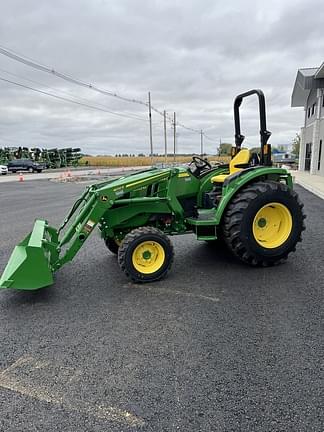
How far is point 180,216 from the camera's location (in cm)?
474

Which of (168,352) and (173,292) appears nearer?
(168,352)

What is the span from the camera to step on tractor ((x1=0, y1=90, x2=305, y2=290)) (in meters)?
4.12

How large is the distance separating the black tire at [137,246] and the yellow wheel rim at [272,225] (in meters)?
1.30

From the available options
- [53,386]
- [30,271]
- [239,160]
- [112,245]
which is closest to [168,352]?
[53,386]

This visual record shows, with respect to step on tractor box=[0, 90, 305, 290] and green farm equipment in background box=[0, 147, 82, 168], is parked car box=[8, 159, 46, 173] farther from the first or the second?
step on tractor box=[0, 90, 305, 290]

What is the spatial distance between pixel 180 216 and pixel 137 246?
890 mm

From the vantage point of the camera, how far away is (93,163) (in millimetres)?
62875

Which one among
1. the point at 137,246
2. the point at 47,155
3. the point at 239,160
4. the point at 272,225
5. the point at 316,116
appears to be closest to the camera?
the point at 137,246

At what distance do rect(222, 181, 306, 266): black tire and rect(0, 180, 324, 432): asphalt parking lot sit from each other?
0.72 feet

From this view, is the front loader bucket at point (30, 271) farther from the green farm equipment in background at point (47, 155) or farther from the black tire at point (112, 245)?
the green farm equipment in background at point (47, 155)

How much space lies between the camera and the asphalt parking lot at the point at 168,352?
216 centimetres

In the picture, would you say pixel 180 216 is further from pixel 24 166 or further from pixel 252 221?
pixel 24 166

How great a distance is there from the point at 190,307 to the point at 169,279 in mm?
837

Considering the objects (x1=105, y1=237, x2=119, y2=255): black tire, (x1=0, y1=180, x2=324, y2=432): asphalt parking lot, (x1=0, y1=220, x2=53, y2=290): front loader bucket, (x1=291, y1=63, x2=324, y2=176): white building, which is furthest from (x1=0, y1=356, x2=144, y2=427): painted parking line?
(x1=291, y1=63, x2=324, y2=176): white building
